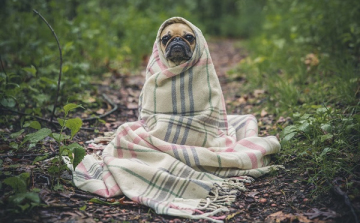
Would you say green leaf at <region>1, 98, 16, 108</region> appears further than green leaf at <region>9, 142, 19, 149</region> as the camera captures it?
Yes

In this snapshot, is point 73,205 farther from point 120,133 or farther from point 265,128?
point 265,128

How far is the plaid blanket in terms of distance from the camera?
7.61ft

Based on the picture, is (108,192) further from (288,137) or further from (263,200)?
(288,137)

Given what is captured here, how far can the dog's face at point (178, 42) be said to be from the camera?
2.65 meters

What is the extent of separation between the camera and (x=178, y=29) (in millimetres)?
2752

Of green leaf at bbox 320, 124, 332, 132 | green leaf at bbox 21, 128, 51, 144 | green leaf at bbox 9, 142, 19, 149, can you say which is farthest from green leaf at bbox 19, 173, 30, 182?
green leaf at bbox 320, 124, 332, 132

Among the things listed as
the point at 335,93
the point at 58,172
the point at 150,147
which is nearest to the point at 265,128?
the point at 335,93

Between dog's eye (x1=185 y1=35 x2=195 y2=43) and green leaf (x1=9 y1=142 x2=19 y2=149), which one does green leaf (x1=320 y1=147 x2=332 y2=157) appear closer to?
dog's eye (x1=185 y1=35 x2=195 y2=43)

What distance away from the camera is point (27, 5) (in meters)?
4.68

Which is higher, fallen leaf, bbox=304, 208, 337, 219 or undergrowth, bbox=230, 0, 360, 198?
undergrowth, bbox=230, 0, 360, 198

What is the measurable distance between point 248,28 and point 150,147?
9691 millimetres

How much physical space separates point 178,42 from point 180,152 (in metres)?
0.86

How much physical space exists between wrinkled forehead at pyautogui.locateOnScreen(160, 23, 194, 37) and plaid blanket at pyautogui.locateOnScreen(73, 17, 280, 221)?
50mm

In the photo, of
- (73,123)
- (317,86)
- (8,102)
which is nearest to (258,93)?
(317,86)
